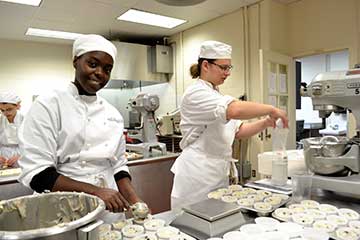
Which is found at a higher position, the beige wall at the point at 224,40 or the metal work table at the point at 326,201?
the beige wall at the point at 224,40

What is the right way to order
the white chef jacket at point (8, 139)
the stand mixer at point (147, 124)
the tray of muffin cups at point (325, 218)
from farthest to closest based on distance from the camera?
the stand mixer at point (147, 124) → the white chef jacket at point (8, 139) → the tray of muffin cups at point (325, 218)

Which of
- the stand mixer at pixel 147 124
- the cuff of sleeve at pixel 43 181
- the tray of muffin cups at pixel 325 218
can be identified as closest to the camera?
the tray of muffin cups at pixel 325 218

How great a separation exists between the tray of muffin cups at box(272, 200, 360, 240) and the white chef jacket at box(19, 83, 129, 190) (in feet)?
2.41

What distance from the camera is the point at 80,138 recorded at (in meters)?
1.23

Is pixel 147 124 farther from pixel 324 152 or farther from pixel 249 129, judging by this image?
pixel 324 152

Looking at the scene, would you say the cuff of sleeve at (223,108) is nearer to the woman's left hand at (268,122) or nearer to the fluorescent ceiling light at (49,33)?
the woman's left hand at (268,122)

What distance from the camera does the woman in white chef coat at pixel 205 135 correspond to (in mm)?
1690

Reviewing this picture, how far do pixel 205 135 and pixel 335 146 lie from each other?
2.31 ft

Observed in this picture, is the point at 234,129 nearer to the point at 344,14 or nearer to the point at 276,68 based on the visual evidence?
the point at 276,68

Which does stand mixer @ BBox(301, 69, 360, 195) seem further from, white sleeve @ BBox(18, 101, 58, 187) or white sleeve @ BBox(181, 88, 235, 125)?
white sleeve @ BBox(18, 101, 58, 187)

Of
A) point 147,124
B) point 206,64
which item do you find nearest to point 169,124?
point 147,124

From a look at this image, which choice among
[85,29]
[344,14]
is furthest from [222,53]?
[85,29]

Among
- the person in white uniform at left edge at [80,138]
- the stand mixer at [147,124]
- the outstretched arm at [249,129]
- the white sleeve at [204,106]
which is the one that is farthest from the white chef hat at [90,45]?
the stand mixer at [147,124]

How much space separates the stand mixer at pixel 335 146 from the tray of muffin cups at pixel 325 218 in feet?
0.63
